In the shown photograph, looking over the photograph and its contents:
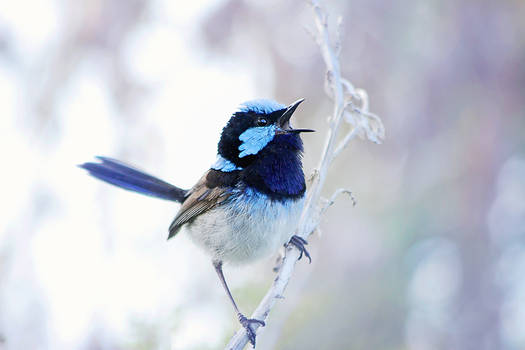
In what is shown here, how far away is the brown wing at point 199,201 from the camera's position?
11.4 ft

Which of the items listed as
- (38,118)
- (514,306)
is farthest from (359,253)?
(38,118)

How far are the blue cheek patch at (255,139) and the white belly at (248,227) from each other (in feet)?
0.69

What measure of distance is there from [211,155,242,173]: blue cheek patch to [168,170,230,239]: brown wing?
0.10m

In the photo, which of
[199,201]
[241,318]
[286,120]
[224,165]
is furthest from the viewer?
[199,201]

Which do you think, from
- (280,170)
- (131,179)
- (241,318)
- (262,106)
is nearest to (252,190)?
(280,170)

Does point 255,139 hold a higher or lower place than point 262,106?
lower

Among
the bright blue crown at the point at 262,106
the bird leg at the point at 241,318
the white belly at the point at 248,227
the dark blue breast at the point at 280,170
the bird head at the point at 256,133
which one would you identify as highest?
the bright blue crown at the point at 262,106

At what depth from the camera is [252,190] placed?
3.30m

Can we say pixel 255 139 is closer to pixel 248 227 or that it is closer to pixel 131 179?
pixel 248 227

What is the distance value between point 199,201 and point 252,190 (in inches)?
17.3

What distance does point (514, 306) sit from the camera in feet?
12.8

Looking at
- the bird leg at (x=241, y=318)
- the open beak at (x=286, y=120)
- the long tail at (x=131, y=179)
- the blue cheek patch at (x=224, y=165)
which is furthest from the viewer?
the long tail at (x=131, y=179)

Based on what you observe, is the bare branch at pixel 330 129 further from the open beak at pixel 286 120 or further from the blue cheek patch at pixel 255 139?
the blue cheek patch at pixel 255 139

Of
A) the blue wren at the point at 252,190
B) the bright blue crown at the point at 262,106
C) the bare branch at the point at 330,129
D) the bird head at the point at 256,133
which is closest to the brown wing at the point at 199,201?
the blue wren at the point at 252,190
